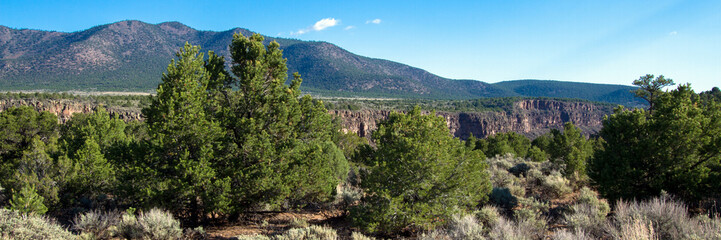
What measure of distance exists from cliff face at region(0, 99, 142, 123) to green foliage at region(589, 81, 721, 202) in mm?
45428

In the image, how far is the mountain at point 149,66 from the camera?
88.4 meters

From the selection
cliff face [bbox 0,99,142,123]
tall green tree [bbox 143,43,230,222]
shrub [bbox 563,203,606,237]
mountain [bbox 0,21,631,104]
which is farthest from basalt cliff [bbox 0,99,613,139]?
shrub [bbox 563,203,606,237]

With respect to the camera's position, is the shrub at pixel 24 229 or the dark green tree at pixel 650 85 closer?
the shrub at pixel 24 229

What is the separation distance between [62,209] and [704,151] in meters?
20.3

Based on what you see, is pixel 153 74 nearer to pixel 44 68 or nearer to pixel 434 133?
pixel 44 68

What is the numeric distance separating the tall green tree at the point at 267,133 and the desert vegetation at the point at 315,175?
0.04 meters

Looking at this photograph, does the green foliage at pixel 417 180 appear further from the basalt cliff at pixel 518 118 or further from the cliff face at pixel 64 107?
the basalt cliff at pixel 518 118

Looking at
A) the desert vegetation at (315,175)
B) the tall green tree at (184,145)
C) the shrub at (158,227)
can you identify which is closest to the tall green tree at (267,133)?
the desert vegetation at (315,175)

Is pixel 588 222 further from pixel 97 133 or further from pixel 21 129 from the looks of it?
pixel 21 129

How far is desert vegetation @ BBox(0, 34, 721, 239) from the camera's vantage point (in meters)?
6.80

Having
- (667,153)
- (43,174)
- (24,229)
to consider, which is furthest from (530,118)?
(24,229)

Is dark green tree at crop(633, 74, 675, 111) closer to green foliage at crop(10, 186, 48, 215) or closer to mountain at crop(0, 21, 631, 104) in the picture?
green foliage at crop(10, 186, 48, 215)

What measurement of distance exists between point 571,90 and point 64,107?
595 feet

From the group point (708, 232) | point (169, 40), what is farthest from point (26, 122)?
point (169, 40)
